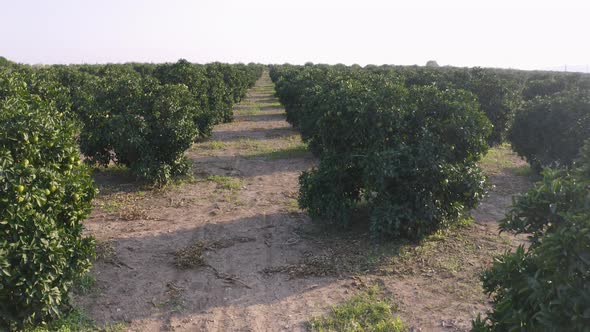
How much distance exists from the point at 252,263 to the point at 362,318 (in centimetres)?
Result: 205

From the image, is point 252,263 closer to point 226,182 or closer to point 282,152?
point 226,182

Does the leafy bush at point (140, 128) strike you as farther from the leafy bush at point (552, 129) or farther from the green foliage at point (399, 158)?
the leafy bush at point (552, 129)

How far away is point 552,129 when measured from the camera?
1073 cm

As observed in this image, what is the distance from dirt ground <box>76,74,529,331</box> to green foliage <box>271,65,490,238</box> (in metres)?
0.49

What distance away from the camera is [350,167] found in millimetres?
7953

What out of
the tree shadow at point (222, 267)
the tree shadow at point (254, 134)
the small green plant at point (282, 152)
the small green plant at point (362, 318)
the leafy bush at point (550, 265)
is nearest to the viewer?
the leafy bush at point (550, 265)

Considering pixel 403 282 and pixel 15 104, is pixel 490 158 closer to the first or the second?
pixel 403 282

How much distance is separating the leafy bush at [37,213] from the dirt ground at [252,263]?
35.3 inches

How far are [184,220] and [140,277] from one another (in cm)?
239

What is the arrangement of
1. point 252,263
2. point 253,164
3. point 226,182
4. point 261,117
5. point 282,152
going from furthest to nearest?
point 261,117
point 282,152
point 253,164
point 226,182
point 252,263

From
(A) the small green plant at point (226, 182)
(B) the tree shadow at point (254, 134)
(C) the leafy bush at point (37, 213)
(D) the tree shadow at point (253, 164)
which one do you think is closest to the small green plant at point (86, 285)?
(C) the leafy bush at point (37, 213)

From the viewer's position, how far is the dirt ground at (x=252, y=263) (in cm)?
558

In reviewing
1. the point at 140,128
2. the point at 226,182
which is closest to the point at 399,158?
the point at 226,182

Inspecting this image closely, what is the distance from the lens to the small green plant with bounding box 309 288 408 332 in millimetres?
5188
